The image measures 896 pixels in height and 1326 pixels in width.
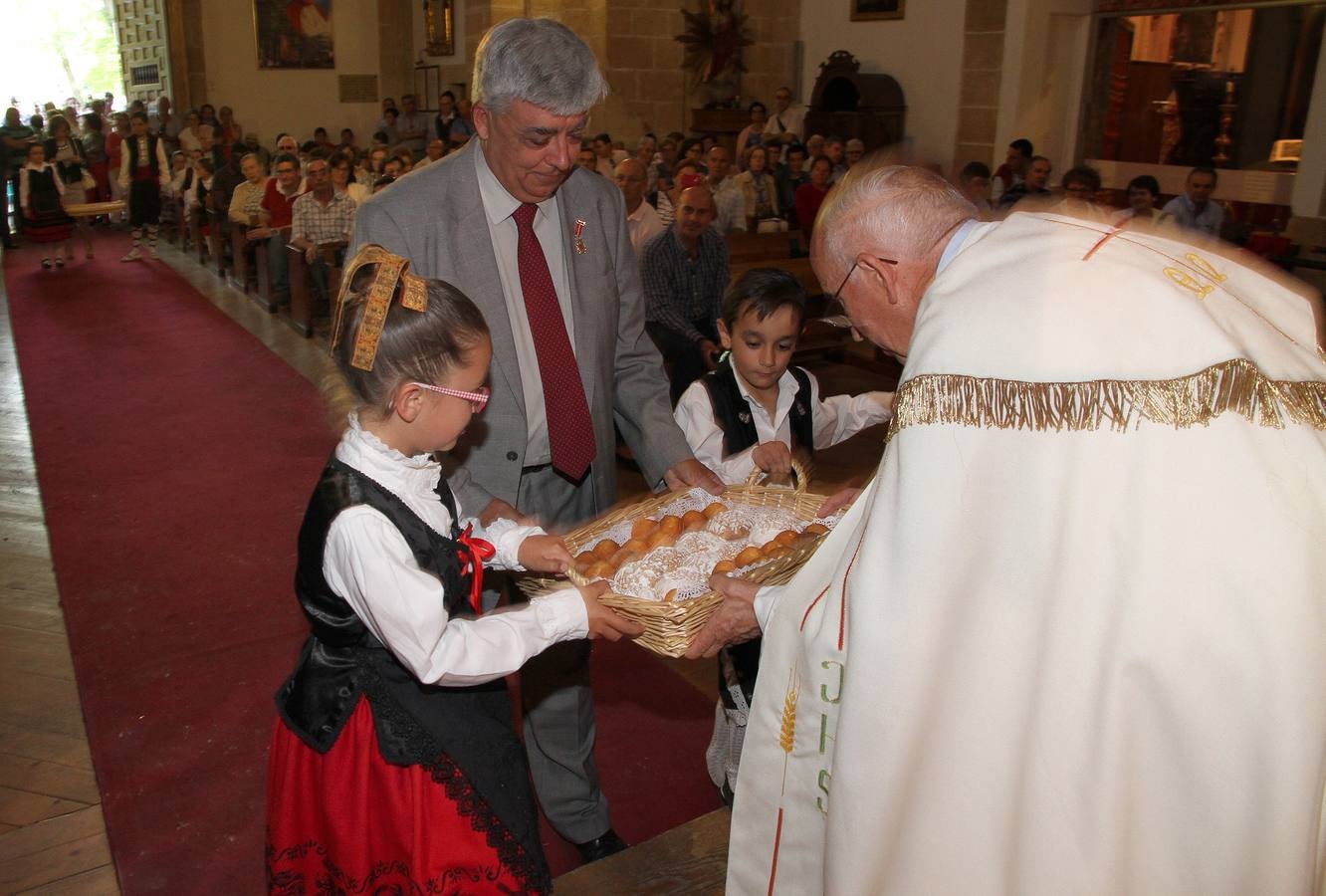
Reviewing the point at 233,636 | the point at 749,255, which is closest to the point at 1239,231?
the point at 749,255

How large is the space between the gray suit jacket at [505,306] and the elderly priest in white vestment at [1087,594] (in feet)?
3.16

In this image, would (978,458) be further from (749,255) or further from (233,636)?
(749,255)

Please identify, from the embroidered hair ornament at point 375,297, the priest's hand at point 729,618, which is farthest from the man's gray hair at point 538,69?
the priest's hand at point 729,618

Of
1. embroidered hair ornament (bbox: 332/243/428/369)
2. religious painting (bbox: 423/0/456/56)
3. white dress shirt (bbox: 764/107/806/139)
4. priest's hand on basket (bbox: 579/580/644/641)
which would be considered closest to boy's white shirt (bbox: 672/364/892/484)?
priest's hand on basket (bbox: 579/580/644/641)

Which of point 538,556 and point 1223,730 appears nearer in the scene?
point 1223,730

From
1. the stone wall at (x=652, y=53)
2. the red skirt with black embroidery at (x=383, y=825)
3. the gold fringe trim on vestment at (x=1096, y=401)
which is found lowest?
the red skirt with black embroidery at (x=383, y=825)

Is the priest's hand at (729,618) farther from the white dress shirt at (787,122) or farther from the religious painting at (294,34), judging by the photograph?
the religious painting at (294,34)

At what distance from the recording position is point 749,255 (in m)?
8.12

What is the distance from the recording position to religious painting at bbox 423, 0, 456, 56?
17281 mm

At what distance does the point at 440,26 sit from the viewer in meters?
17.6

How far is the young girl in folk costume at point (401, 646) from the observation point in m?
1.66

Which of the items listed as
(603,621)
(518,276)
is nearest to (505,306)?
(518,276)

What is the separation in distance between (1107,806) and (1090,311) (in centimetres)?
69

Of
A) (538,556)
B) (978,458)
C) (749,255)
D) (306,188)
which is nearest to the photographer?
(978,458)
